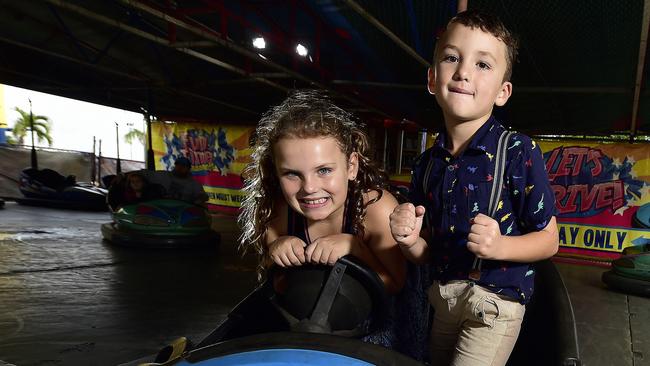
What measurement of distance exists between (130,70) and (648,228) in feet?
18.0

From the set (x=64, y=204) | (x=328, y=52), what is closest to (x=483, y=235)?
(x=328, y=52)

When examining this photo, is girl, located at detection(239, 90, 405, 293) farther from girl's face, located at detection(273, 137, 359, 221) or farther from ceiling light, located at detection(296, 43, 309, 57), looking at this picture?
ceiling light, located at detection(296, 43, 309, 57)

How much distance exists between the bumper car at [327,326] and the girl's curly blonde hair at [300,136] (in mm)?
123

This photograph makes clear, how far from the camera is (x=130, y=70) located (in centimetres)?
476

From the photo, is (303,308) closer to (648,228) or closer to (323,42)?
(323,42)

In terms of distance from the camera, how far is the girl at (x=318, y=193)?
2.31ft

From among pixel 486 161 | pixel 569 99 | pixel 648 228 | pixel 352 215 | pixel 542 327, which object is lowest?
pixel 648 228

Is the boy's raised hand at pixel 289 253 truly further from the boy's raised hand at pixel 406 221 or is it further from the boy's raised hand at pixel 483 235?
the boy's raised hand at pixel 483 235

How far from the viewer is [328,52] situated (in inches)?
147

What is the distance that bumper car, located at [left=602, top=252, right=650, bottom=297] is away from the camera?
305 cm

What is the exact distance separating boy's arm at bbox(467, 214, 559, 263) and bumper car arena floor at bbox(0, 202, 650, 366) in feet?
4.94

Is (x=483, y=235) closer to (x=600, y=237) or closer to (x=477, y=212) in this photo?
(x=477, y=212)

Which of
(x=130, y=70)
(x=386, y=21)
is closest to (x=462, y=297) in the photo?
(x=386, y=21)

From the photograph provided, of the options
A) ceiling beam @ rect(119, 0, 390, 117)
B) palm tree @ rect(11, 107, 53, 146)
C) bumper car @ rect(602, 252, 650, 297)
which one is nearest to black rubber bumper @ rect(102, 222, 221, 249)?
ceiling beam @ rect(119, 0, 390, 117)
